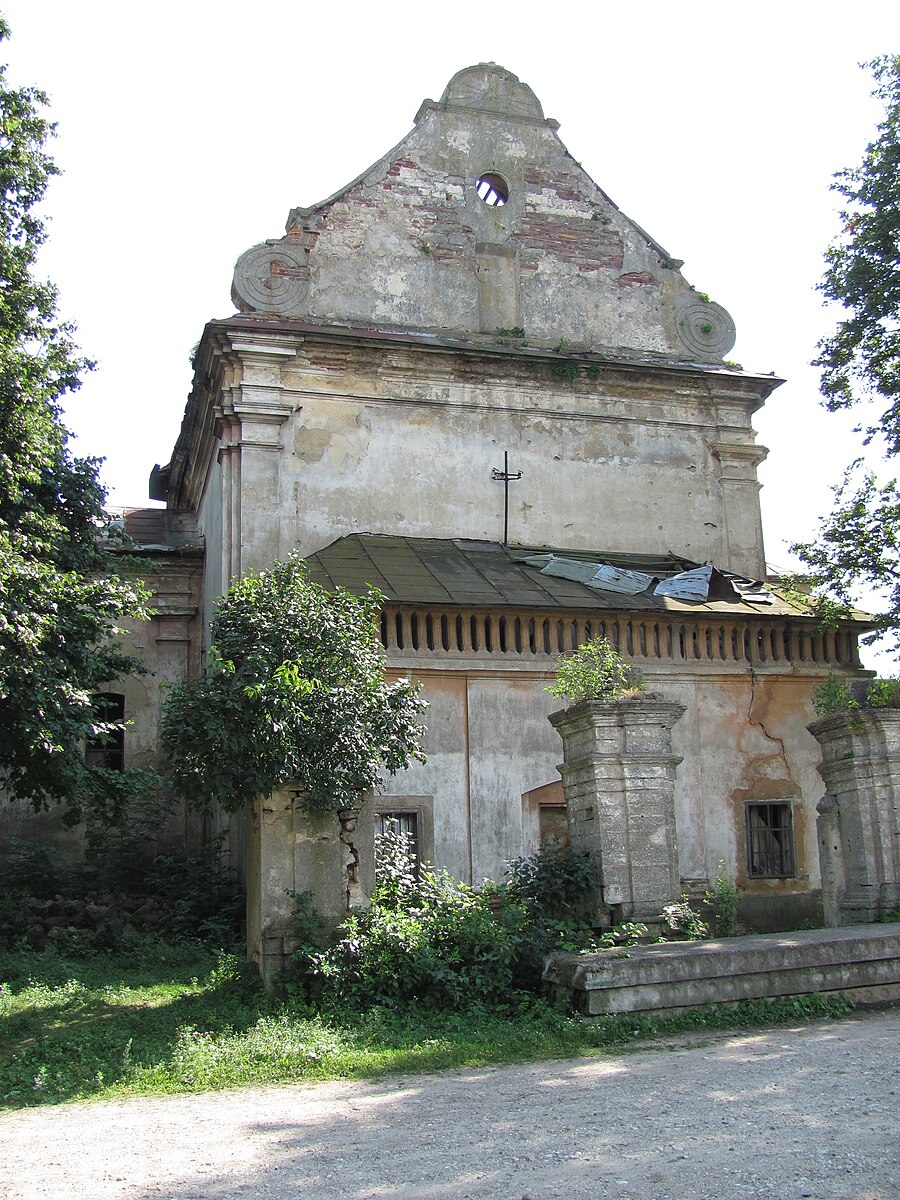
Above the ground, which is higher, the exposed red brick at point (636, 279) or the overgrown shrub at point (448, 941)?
the exposed red brick at point (636, 279)

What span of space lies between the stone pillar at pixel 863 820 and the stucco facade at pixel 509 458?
3.45 m

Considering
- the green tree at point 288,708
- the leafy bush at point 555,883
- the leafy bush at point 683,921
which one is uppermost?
the green tree at point 288,708

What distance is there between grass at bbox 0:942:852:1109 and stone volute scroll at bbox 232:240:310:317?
10127 millimetres

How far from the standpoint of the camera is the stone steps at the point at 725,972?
8617mm

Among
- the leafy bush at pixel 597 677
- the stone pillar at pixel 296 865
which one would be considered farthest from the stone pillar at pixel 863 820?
the stone pillar at pixel 296 865

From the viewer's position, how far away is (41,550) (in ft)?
40.8

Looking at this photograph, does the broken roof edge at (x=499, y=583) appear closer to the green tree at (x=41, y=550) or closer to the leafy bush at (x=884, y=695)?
the green tree at (x=41, y=550)

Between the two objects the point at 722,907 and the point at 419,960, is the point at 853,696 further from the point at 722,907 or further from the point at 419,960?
the point at 419,960

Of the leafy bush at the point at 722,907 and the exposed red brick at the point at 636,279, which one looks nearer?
the leafy bush at the point at 722,907

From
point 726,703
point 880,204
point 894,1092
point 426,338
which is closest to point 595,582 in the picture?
point 726,703

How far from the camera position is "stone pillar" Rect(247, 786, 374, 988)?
960cm

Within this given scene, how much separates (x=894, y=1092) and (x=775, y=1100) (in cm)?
67

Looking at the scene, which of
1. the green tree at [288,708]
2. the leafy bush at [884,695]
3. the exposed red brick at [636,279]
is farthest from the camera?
the exposed red brick at [636,279]

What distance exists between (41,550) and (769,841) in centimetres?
967
